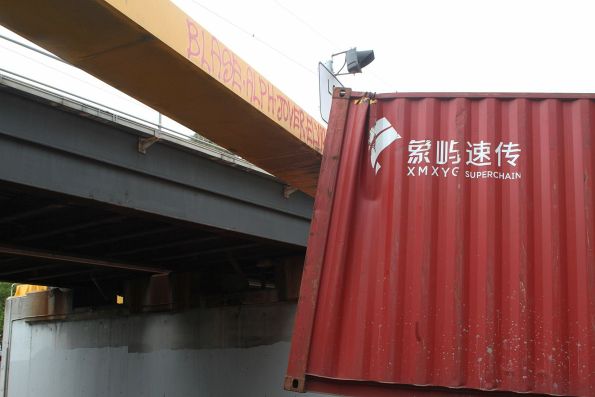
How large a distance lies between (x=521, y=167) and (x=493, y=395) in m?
1.61

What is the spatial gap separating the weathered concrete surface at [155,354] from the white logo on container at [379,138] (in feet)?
41.8

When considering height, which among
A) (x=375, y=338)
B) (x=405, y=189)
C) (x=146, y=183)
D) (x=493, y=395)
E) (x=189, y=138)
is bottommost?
(x=493, y=395)

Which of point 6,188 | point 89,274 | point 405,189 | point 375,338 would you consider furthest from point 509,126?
point 89,274

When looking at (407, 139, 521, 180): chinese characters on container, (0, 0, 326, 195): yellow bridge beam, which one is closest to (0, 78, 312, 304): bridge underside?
(0, 0, 326, 195): yellow bridge beam

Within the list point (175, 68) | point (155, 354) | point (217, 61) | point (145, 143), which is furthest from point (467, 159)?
point (155, 354)

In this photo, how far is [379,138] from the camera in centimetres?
518

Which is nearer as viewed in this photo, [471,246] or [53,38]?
[471,246]

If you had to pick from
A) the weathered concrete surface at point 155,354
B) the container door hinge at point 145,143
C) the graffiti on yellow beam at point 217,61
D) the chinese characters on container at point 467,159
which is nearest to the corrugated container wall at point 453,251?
the chinese characters on container at point 467,159

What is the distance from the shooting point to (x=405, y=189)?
5.00 m

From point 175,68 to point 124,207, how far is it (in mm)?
4708

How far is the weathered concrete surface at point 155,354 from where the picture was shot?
17.9m

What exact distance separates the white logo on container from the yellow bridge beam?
9.13ft

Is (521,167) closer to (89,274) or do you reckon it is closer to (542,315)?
(542,315)

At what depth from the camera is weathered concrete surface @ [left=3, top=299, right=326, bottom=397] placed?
17.9 metres
